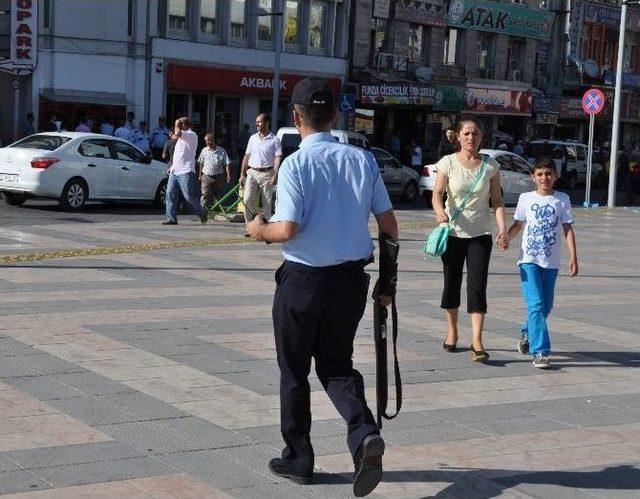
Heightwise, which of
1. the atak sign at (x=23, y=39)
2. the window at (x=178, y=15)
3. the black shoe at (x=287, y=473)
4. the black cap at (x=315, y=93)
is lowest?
the black shoe at (x=287, y=473)

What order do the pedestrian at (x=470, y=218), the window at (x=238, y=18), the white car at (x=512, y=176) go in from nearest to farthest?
the pedestrian at (x=470, y=218), the white car at (x=512, y=176), the window at (x=238, y=18)

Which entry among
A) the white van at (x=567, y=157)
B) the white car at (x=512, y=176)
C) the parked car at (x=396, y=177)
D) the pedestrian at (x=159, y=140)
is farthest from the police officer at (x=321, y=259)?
the white van at (x=567, y=157)

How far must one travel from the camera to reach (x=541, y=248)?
9.02 meters

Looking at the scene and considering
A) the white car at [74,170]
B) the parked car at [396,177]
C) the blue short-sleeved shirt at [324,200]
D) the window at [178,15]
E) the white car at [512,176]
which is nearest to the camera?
the blue short-sleeved shirt at [324,200]

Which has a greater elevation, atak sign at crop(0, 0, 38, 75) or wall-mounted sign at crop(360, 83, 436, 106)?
atak sign at crop(0, 0, 38, 75)

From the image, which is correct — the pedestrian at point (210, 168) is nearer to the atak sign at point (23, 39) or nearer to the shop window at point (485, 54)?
the atak sign at point (23, 39)

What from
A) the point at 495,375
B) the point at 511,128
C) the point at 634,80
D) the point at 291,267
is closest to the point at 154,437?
the point at 291,267

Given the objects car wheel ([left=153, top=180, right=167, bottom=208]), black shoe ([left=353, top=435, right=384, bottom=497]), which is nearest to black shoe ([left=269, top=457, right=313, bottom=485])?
black shoe ([left=353, top=435, right=384, bottom=497])

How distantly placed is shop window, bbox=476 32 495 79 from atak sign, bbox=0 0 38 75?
879 inches

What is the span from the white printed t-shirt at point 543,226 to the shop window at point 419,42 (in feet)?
126

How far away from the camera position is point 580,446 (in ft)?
22.2

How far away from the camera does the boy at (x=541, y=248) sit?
894cm

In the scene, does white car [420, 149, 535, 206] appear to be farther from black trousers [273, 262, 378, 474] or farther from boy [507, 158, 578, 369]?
black trousers [273, 262, 378, 474]

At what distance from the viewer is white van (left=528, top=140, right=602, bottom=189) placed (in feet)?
141
